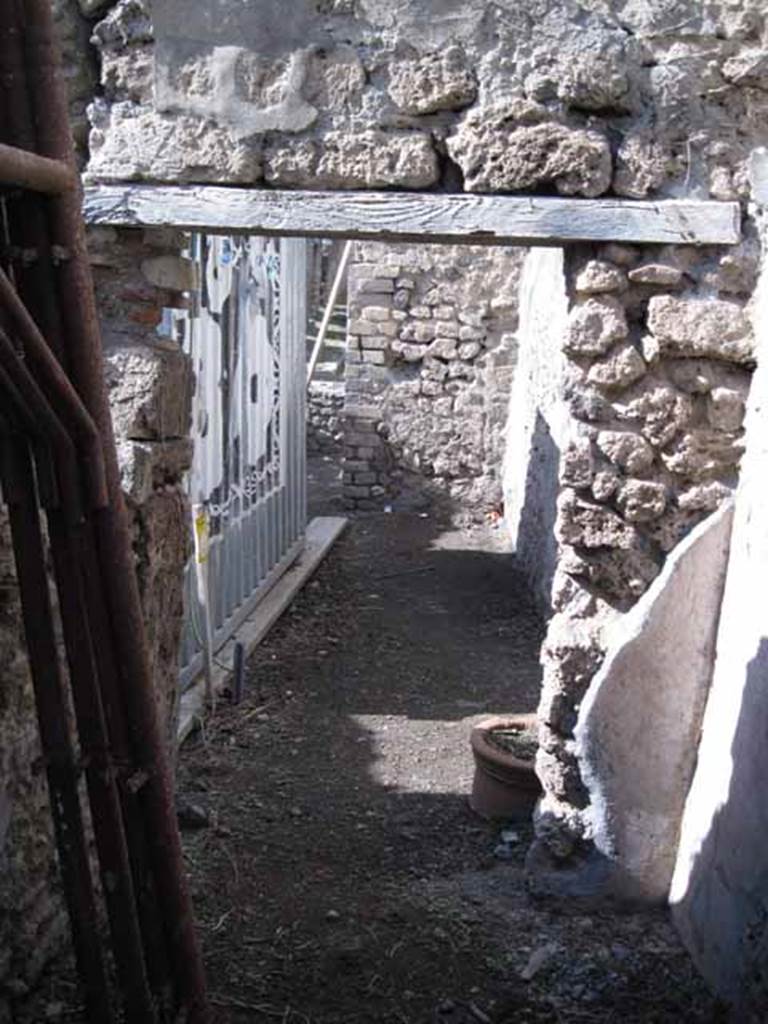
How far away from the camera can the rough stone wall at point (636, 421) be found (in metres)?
3.52

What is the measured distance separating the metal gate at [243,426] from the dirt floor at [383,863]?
0.47 metres

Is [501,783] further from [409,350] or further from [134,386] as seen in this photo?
[409,350]

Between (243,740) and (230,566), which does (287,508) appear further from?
(243,740)

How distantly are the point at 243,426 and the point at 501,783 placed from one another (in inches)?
125

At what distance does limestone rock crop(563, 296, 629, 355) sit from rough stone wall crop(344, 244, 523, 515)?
6.48 metres

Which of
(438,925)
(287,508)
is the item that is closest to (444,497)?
(287,508)

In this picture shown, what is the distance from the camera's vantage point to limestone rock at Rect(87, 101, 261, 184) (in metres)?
3.57

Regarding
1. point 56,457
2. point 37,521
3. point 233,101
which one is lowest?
point 37,521

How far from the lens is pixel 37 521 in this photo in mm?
2561

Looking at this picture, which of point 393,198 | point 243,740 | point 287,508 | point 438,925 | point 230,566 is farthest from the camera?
Answer: point 287,508

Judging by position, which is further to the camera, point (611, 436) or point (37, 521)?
point (611, 436)

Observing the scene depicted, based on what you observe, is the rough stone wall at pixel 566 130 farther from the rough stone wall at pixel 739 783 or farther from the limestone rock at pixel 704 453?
the rough stone wall at pixel 739 783

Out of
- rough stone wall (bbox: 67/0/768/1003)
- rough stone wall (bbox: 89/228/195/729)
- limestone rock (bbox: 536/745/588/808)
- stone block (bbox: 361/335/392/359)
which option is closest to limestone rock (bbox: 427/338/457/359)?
stone block (bbox: 361/335/392/359)

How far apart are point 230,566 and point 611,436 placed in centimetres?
348
